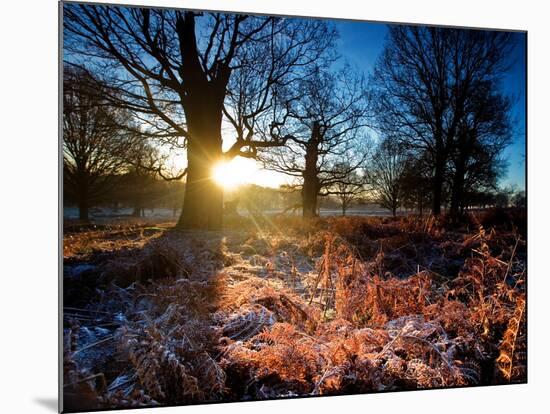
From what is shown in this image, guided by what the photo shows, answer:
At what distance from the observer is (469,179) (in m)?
3.63

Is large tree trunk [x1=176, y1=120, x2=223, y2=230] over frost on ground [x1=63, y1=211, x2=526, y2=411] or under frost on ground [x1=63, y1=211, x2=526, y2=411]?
over

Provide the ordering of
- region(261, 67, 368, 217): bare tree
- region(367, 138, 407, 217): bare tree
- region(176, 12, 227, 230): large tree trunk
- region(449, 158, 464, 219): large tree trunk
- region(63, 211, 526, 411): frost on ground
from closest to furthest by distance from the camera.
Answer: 1. region(63, 211, 526, 411): frost on ground
2. region(176, 12, 227, 230): large tree trunk
3. region(261, 67, 368, 217): bare tree
4. region(367, 138, 407, 217): bare tree
5. region(449, 158, 464, 219): large tree trunk

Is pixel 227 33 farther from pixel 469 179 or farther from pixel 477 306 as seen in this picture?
pixel 477 306

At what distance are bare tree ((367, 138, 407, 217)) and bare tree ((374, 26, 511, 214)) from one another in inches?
4.0

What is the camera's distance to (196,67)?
3.19m

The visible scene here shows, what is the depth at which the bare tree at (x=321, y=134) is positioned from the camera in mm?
3326

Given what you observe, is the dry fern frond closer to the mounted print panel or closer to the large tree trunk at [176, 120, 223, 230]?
the mounted print panel

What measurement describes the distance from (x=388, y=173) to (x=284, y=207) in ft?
2.54

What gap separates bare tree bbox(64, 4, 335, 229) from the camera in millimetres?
3029

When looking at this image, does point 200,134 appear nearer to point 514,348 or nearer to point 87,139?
point 87,139

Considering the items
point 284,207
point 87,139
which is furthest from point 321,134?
point 87,139

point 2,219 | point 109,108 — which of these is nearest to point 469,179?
point 109,108

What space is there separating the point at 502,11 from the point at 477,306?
2.13m

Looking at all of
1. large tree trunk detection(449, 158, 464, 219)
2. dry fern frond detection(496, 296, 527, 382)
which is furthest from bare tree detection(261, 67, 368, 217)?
dry fern frond detection(496, 296, 527, 382)
